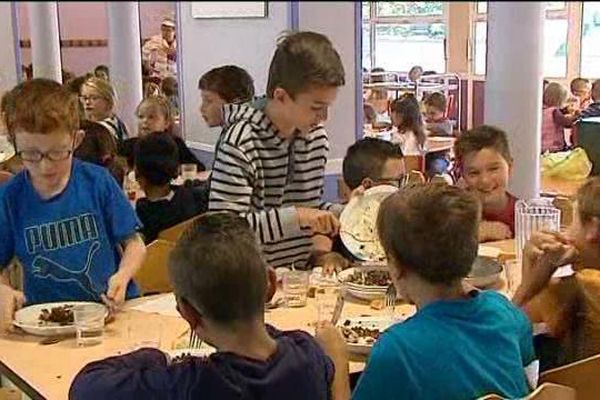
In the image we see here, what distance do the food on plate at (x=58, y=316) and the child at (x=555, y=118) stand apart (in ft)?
13.5

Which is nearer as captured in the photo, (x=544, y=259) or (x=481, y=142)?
(x=544, y=259)

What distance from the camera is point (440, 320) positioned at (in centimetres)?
129

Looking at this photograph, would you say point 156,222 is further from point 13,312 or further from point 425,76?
point 425,76

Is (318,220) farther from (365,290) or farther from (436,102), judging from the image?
(436,102)

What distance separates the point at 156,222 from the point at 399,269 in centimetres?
159

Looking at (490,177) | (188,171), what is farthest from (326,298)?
(188,171)

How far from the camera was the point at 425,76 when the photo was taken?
22.8ft

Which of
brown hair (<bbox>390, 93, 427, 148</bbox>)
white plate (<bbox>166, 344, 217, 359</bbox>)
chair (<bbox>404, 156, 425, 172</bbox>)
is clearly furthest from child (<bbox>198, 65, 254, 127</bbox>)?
white plate (<bbox>166, 344, 217, 359</bbox>)

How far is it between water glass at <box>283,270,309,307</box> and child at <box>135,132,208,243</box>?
98cm

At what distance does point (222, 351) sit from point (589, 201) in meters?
0.90

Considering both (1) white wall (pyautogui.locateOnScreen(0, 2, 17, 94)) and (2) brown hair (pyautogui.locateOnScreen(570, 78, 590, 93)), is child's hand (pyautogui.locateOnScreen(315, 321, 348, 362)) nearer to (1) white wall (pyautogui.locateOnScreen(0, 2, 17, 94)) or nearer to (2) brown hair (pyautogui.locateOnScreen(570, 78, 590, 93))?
(1) white wall (pyautogui.locateOnScreen(0, 2, 17, 94))

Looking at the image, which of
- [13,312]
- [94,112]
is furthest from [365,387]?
[94,112]

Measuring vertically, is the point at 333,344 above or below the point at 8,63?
below

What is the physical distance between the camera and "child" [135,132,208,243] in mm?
2838
